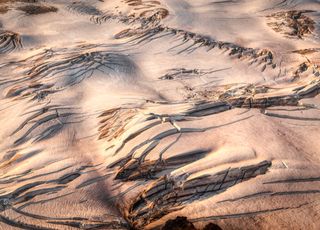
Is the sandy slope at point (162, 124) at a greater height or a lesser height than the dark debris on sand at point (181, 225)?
greater

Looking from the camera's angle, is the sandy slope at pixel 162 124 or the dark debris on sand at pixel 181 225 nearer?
the dark debris on sand at pixel 181 225

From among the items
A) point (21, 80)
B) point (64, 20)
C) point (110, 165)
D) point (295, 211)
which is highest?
point (64, 20)

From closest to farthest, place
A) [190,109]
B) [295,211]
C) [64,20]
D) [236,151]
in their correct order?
[295,211]
[236,151]
[190,109]
[64,20]

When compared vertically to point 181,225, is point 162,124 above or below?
above

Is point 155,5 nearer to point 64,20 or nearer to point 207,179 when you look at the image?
point 64,20

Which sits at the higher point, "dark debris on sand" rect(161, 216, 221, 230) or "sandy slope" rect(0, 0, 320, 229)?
"sandy slope" rect(0, 0, 320, 229)

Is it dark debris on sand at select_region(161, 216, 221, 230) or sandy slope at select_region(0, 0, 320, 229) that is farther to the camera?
sandy slope at select_region(0, 0, 320, 229)

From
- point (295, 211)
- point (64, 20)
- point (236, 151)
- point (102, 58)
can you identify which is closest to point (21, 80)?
point (102, 58)

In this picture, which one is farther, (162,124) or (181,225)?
(162,124)
